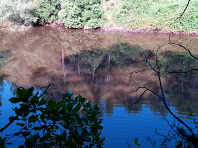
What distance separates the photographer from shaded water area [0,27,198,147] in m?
6.14

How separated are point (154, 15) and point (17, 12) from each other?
10.2 metres

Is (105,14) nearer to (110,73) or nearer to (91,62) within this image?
(91,62)

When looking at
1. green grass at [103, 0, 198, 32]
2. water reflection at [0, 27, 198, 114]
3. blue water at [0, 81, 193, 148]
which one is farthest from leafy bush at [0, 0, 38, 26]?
blue water at [0, 81, 193, 148]

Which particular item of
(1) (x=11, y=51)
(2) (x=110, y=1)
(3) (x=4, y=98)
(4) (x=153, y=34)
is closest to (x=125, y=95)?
(3) (x=4, y=98)

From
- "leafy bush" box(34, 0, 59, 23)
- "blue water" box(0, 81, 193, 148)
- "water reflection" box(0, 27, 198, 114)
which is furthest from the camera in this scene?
"leafy bush" box(34, 0, 59, 23)

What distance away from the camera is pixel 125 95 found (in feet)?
25.6

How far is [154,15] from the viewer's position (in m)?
17.5

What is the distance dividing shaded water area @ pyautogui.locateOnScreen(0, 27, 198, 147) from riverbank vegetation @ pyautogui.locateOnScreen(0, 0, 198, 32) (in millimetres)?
928

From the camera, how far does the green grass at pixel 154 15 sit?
16.7 meters

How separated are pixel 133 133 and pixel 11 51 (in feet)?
31.4

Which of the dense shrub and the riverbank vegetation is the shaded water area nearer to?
the dense shrub

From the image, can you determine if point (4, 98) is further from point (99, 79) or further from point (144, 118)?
point (144, 118)

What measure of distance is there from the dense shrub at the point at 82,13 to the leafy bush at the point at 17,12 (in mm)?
2316

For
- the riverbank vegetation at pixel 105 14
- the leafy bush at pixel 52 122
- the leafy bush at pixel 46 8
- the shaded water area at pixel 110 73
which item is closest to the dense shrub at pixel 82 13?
the riverbank vegetation at pixel 105 14
